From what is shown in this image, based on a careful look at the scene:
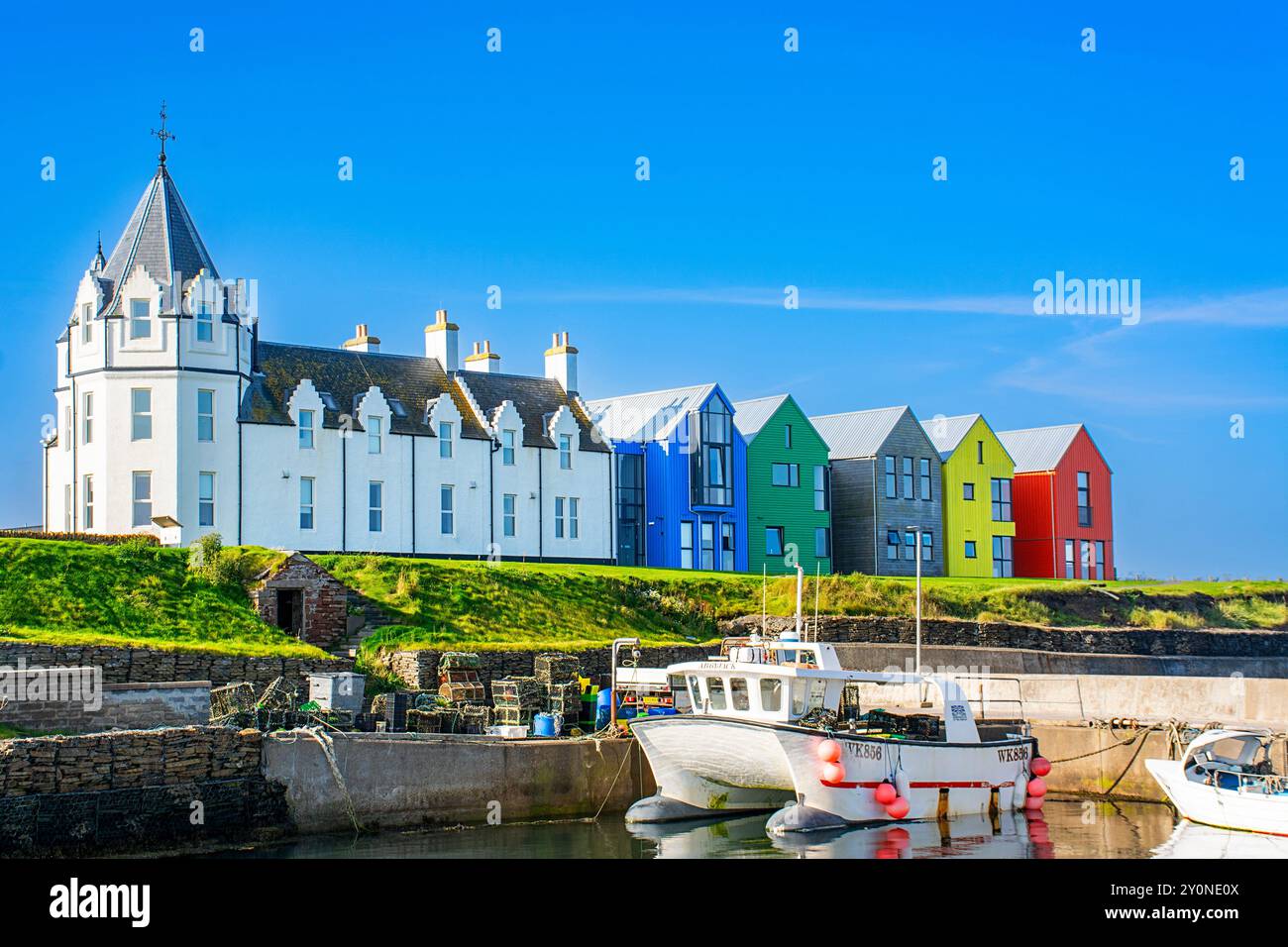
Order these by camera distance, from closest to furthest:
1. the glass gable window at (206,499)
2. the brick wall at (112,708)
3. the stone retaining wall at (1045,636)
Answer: the brick wall at (112,708) → the stone retaining wall at (1045,636) → the glass gable window at (206,499)

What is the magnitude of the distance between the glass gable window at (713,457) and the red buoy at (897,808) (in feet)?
98.0

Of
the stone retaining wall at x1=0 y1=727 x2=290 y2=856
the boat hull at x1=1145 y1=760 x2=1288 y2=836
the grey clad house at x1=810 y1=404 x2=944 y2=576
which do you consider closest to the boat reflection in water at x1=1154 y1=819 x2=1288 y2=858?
the boat hull at x1=1145 y1=760 x2=1288 y2=836

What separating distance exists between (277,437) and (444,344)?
32.2 ft

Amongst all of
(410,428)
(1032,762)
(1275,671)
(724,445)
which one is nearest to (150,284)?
(410,428)

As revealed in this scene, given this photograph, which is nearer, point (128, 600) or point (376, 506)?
point (128, 600)

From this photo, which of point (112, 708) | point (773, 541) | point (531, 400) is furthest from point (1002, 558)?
point (112, 708)

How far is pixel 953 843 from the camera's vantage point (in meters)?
24.1

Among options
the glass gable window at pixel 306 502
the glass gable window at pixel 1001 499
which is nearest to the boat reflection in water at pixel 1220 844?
the glass gable window at pixel 306 502

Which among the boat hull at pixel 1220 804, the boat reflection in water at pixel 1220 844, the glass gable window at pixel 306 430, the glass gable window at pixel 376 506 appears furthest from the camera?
the glass gable window at pixel 376 506

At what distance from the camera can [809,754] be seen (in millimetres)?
24922

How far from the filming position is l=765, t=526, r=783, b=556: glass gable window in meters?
57.8

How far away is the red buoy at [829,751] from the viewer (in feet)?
81.1

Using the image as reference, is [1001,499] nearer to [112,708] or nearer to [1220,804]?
[1220,804]

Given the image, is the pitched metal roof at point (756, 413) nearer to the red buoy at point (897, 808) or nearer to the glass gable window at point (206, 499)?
the glass gable window at point (206, 499)
